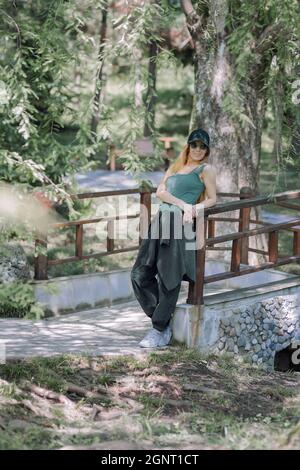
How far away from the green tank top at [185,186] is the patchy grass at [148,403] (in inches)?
52.3

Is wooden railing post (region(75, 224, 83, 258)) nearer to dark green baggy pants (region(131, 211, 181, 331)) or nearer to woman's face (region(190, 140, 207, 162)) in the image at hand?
dark green baggy pants (region(131, 211, 181, 331))

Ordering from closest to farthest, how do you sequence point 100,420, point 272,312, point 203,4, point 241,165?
point 100,420
point 272,312
point 203,4
point 241,165

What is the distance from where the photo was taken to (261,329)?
10047mm

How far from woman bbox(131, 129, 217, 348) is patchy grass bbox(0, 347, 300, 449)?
14.6 inches

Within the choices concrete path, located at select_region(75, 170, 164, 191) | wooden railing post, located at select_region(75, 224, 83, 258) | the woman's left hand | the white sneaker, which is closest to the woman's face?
the woman's left hand

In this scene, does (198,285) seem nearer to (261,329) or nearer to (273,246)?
(261,329)

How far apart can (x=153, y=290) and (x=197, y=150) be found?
134 centimetres

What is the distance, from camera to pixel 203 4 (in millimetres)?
11750

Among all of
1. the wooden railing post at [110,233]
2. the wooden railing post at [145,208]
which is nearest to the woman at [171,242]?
the wooden railing post at [110,233]

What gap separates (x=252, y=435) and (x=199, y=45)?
21.6 feet

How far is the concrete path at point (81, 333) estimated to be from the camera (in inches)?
345

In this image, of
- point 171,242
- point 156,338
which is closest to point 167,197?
point 171,242
